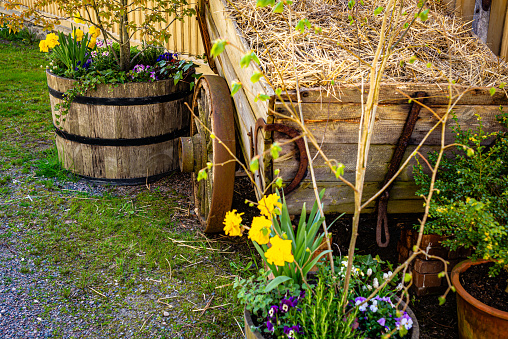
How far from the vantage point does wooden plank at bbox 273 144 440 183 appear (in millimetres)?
1901

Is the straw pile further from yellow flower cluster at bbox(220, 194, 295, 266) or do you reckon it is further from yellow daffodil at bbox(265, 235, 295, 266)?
yellow daffodil at bbox(265, 235, 295, 266)

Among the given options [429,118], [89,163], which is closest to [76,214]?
[89,163]

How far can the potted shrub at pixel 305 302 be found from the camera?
145cm

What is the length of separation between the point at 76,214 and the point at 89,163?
48 cm

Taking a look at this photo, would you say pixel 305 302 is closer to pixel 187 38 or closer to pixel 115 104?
pixel 115 104

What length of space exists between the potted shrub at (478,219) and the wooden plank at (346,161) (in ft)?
0.38

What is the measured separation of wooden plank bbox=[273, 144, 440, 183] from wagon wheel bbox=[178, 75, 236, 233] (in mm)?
552

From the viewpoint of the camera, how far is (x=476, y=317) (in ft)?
6.19

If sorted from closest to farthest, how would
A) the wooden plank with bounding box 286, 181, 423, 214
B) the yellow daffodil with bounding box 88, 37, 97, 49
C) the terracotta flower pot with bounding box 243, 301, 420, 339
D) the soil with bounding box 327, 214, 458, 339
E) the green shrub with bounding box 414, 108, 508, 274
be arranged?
the terracotta flower pot with bounding box 243, 301, 420, 339 → the green shrub with bounding box 414, 108, 508, 274 → the wooden plank with bounding box 286, 181, 423, 214 → the soil with bounding box 327, 214, 458, 339 → the yellow daffodil with bounding box 88, 37, 97, 49

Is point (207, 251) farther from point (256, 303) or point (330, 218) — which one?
point (256, 303)

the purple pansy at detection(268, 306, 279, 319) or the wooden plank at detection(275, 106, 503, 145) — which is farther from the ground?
the wooden plank at detection(275, 106, 503, 145)

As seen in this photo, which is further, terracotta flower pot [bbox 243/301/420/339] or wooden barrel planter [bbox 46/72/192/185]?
wooden barrel planter [bbox 46/72/192/185]

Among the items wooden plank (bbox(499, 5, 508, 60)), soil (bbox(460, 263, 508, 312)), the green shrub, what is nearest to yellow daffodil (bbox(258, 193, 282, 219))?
the green shrub

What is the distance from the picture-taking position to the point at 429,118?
192 cm
